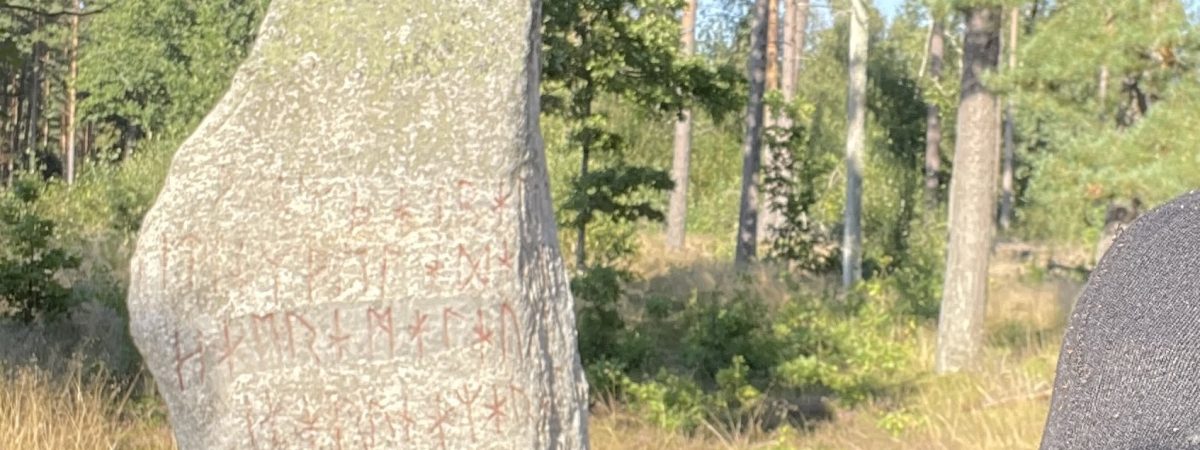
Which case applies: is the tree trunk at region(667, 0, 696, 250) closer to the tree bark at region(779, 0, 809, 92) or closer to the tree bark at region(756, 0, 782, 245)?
the tree bark at region(756, 0, 782, 245)

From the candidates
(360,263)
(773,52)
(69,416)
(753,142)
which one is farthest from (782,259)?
(360,263)

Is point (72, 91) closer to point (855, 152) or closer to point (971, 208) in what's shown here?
point (855, 152)

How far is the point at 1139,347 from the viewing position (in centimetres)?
98

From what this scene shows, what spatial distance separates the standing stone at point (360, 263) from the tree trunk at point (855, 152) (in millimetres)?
11831

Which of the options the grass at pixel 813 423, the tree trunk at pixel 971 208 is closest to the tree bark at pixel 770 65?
the tree trunk at pixel 971 208

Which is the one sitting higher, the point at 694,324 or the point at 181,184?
the point at 181,184

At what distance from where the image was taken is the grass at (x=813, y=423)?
5.86m

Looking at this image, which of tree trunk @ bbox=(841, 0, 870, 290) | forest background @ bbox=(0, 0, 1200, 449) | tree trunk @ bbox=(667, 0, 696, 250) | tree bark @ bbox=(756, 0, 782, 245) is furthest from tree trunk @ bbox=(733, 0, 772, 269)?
tree trunk @ bbox=(667, 0, 696, 250)

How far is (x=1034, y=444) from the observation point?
701cm

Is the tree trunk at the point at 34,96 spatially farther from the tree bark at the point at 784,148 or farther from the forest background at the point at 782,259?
the tree bark at the point at 784,148

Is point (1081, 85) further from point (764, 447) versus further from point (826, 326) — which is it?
point (826, 326)

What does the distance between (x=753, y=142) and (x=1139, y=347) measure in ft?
55.7

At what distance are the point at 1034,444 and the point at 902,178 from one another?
14.6m

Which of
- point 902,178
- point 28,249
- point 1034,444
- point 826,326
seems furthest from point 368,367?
point 902,178
